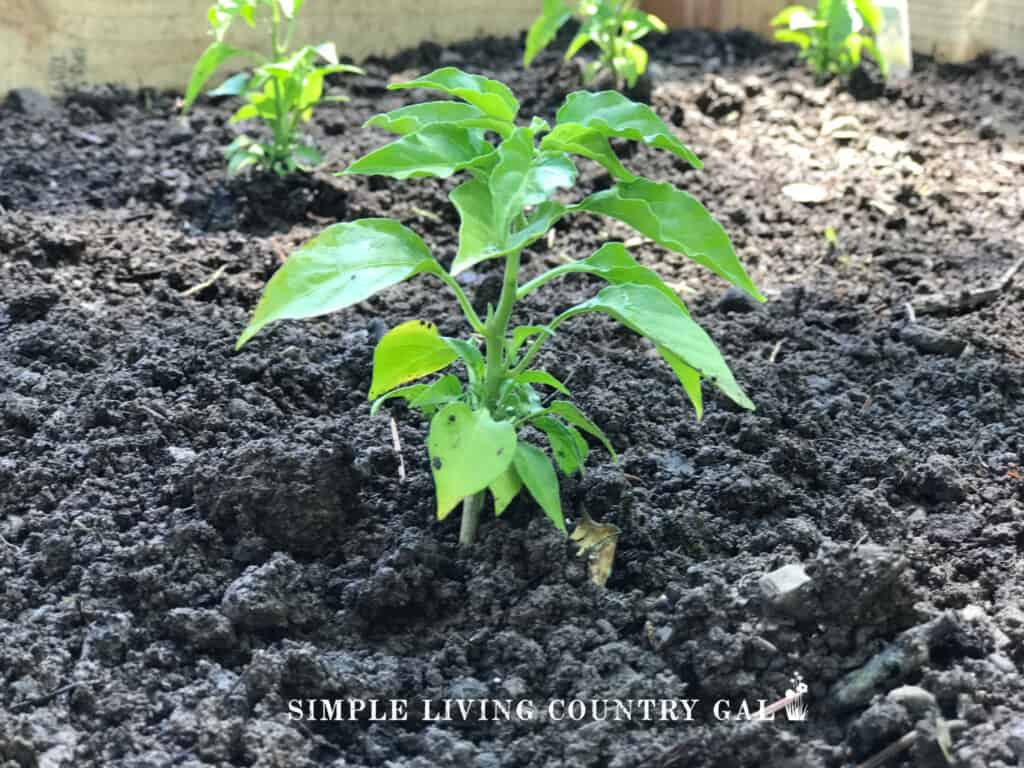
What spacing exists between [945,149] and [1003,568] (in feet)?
6.52

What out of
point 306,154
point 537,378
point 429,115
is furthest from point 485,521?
point 306,154

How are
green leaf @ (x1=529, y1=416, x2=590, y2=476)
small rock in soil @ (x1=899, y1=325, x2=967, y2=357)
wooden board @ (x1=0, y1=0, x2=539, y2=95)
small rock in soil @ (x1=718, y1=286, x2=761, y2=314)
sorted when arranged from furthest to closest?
1. wooden board @ (x1=0, y1=0, x2=539, y2=95)
2. small rock in soil @ (x1=718, y1=286, x2=761, y2=314)
3. small rock in soil @ (x1=899, y1=325, x2=967, y2=357)
4. green leaf @ (x1=529, y1=416, x2=590, y2=476)

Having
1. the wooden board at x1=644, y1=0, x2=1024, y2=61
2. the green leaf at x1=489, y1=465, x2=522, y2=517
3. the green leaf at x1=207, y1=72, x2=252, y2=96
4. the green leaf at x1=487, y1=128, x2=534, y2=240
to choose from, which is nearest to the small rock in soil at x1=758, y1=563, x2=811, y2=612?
the green leaf at x1=489, y1=465, x2=522, y2=517

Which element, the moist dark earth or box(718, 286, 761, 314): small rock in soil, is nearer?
the moist dark earth

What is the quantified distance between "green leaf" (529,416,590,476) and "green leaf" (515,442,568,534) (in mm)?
70

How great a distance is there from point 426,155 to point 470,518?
0.59m

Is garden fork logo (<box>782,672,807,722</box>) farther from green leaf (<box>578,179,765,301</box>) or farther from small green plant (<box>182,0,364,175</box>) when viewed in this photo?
small green plant (<box>182,0,364,175</box>)

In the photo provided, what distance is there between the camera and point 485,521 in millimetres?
1912

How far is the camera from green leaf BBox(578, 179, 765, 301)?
5.29ft

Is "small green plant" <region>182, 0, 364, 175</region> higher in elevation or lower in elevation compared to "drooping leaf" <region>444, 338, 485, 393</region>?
higher

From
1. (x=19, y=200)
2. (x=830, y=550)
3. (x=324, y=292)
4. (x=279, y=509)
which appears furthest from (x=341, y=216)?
(x=830, y=550)

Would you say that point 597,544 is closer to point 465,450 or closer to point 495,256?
point 465,450

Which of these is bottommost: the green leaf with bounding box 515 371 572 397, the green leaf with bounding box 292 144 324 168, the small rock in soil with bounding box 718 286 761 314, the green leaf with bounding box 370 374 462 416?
the small rock in soil with bounding box 718 286 761 314

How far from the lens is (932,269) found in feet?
9.42
